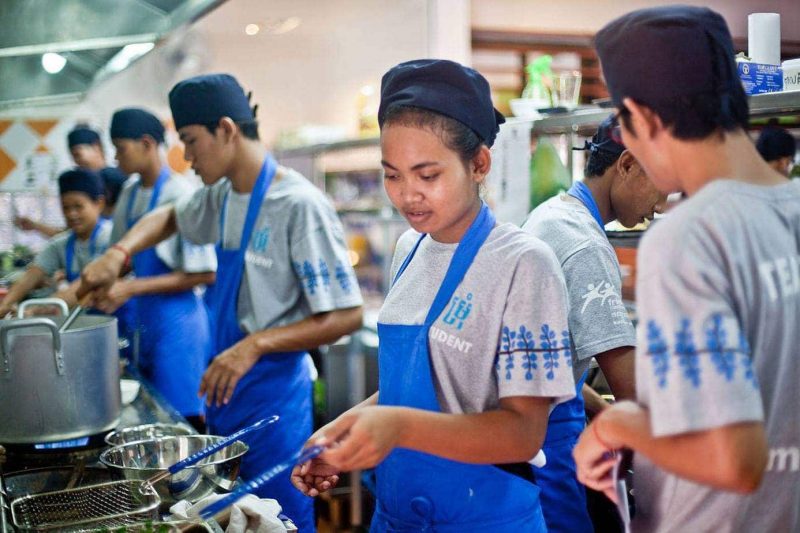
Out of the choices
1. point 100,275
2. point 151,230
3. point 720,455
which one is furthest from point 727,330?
point 151,230

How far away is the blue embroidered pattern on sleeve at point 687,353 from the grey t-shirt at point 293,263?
1.61 metres

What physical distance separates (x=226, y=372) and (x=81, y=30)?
2.33m

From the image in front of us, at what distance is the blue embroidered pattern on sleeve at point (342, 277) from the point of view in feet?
8.07

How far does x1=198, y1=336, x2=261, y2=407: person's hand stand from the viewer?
2.27 m

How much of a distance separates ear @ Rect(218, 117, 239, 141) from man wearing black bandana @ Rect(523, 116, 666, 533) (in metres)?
1.02

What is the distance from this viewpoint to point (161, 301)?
3561 mm

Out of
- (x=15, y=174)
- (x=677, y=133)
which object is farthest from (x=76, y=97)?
(x=677, y=133)

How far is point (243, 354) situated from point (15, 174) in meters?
5.12

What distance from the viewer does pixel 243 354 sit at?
2299 mm

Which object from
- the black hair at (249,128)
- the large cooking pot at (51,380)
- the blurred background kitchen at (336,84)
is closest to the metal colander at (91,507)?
the large cooking pot at (51,380)

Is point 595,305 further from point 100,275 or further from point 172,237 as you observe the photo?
point 172,237

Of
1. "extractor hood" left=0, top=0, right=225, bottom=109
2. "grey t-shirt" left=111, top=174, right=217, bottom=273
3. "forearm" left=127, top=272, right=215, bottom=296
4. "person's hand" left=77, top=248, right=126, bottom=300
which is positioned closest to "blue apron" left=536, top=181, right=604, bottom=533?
"person's hand" left=77, top=248, right=126, bottom=300

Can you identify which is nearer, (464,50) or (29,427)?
(29,427)

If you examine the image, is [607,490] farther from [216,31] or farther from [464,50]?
[216,31]
